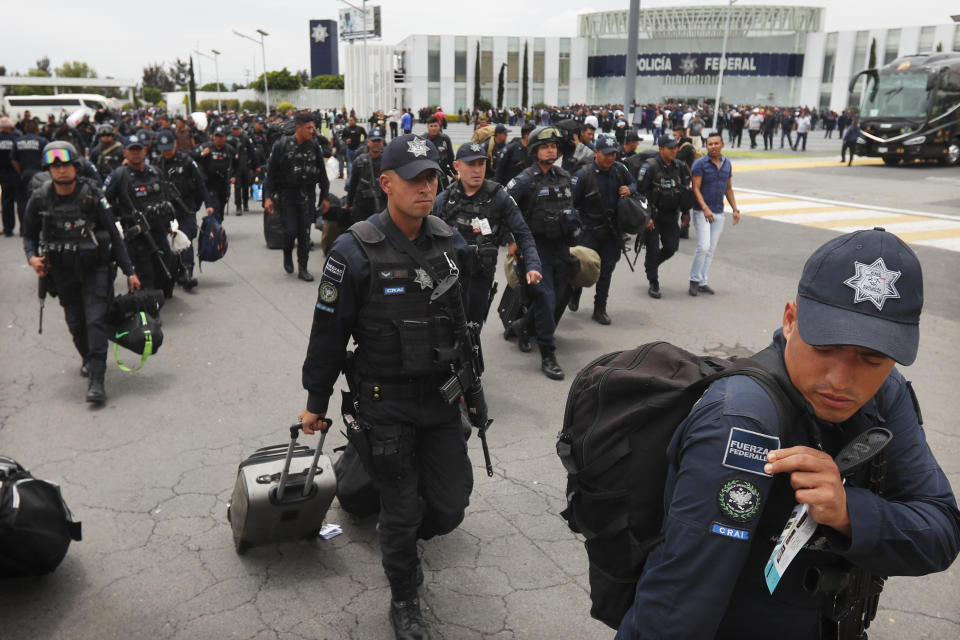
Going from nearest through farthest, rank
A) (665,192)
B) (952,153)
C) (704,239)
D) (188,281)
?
(665,192)
(704,239)
(188,281)
(952,153)

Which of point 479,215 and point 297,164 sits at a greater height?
point 297,164

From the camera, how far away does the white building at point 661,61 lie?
73188 millimetres

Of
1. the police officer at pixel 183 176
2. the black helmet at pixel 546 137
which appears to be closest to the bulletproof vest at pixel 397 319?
the black helmet at pixel 546 137

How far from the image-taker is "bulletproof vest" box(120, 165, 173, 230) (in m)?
8.10

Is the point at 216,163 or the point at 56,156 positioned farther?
the point at 216,163

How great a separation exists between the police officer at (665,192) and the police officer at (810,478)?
7.46 metres

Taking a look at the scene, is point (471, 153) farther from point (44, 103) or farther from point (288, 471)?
point (44, 103)

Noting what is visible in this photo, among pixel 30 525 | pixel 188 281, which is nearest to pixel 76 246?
pixel 30 525

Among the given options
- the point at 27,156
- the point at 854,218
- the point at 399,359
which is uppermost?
the point at 27,156

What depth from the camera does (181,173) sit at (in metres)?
10.1

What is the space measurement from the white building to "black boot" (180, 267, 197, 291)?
64.7 meters

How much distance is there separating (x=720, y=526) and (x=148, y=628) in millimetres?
2994

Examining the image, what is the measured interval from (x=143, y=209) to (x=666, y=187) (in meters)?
6.00

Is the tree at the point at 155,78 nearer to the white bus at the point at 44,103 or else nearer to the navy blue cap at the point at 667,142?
the white bus at the point at 44,103
